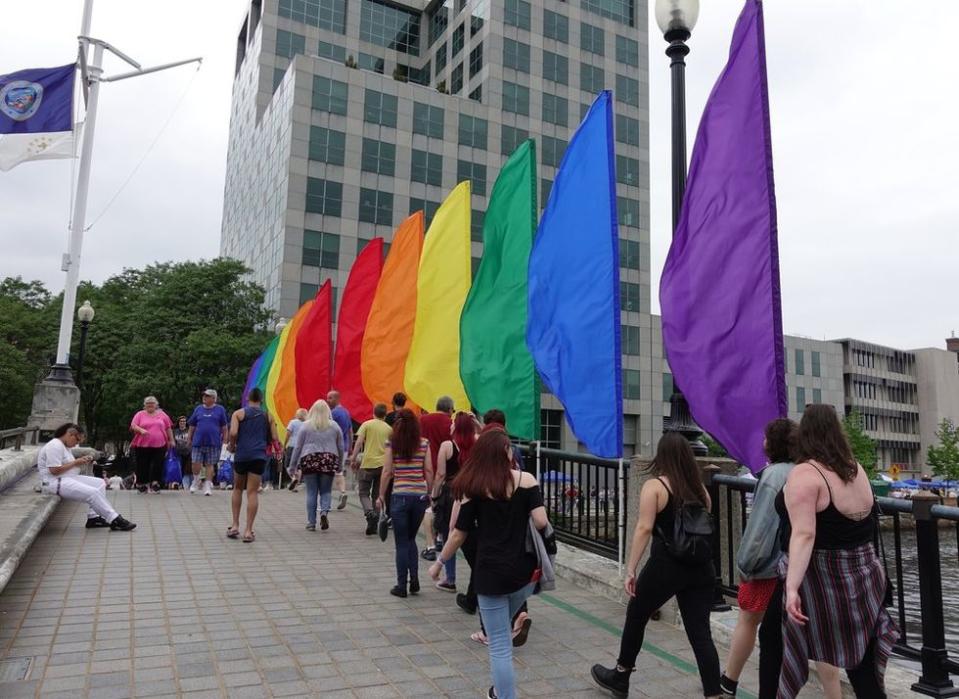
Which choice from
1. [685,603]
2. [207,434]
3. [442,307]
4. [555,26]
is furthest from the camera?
[555,26]

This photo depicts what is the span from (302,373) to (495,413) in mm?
9092

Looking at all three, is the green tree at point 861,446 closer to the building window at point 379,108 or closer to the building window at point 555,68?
the building window at point 555,68

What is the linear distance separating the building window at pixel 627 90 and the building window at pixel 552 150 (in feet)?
22.0

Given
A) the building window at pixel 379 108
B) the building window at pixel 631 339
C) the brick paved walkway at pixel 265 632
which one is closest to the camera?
the brick paved walkway at pixel 265 632

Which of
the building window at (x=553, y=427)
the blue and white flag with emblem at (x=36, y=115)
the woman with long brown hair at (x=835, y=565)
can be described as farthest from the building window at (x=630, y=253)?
the woman with long brown hair at (x=835, y=565)

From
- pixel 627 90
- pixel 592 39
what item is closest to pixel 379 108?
pixel 592 39

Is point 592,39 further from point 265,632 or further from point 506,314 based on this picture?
point 265,632

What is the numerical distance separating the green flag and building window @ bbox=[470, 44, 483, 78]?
155 feet

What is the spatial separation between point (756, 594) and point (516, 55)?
176 feet

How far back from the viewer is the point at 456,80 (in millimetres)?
56000

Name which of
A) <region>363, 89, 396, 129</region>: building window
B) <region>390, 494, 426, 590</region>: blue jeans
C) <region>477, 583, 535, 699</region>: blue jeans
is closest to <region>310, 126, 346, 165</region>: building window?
<region>363, 89, 396, 129</region>: building window

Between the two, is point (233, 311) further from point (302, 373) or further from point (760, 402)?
point (760, 402)

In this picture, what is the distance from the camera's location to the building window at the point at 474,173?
49838 mm

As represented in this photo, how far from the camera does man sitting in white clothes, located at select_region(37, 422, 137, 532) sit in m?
9.14
